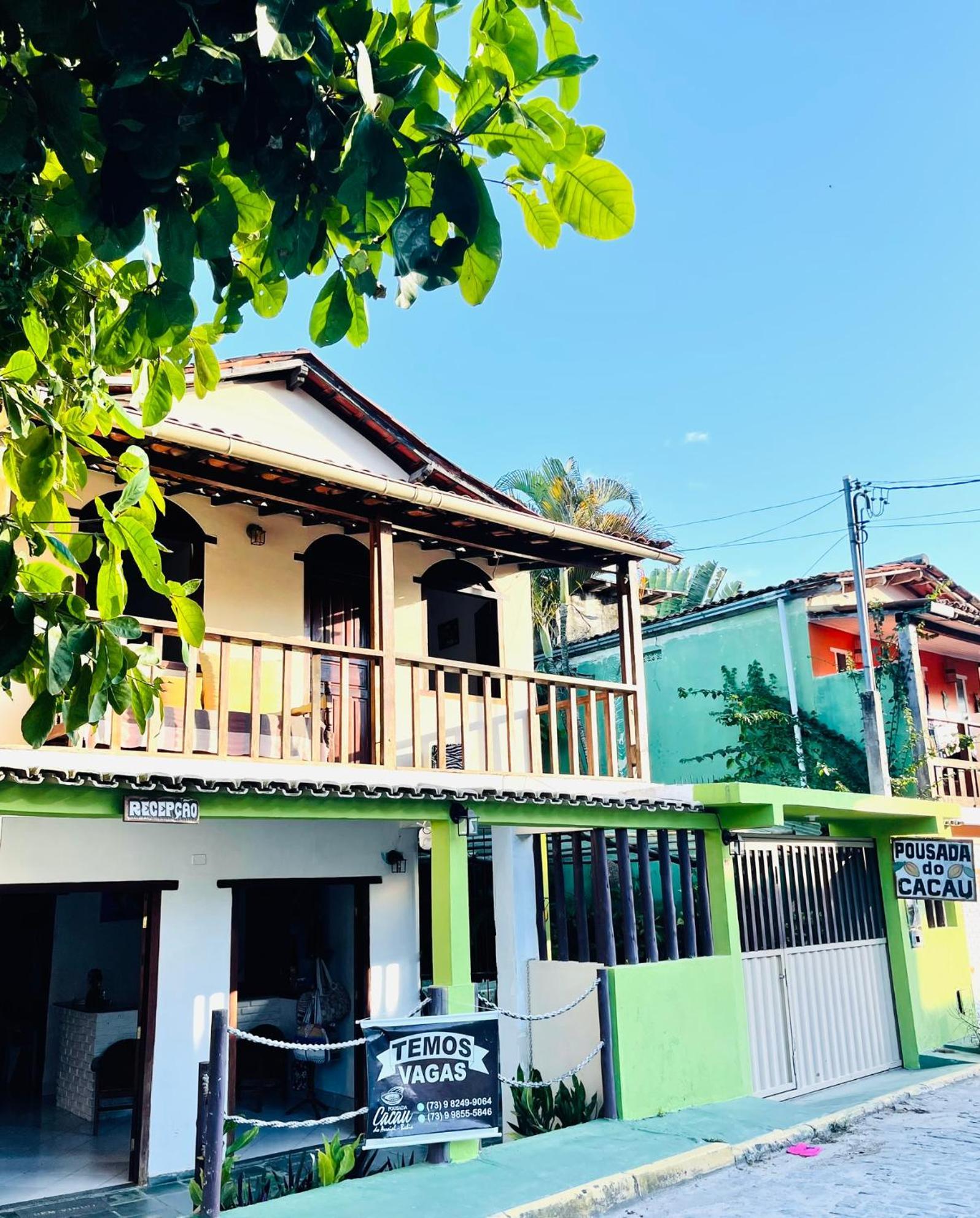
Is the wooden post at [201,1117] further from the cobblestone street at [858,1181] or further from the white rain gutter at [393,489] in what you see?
the white rain gutter at [393,489]

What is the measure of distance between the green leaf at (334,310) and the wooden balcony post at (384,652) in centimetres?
625

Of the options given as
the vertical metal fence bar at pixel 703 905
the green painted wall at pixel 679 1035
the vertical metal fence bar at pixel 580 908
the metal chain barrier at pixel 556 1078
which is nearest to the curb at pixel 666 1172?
the metal chain barrier at pixel 556 1078

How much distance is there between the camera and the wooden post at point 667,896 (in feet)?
31.3

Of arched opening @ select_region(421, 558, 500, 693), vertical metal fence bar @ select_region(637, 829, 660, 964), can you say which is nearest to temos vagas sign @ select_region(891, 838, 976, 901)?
vertical metal fence bar @ select_region(637, 829, 660, 964)

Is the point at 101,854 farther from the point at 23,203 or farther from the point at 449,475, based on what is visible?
the point at 23,203

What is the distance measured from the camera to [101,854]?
8742 millimetres

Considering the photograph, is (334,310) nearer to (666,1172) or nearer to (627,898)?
(666,1172)

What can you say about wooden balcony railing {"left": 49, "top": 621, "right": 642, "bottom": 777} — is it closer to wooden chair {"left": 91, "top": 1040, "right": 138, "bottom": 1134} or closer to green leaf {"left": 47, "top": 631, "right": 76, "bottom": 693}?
wooden chair {"left": 91, "top": 1040, "right": 138, "bottom": 1134}

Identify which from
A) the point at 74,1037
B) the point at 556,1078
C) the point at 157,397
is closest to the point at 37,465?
the point at 157,397

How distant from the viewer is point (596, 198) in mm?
2660

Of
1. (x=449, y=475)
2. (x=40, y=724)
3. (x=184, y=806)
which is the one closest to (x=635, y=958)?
(x=184, y=806)

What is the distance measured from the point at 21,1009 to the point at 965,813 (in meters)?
12.8

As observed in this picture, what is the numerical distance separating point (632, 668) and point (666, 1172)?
4.85 m

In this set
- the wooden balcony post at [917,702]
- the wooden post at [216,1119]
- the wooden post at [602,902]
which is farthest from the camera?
the wooden balcony post at [917,702]
